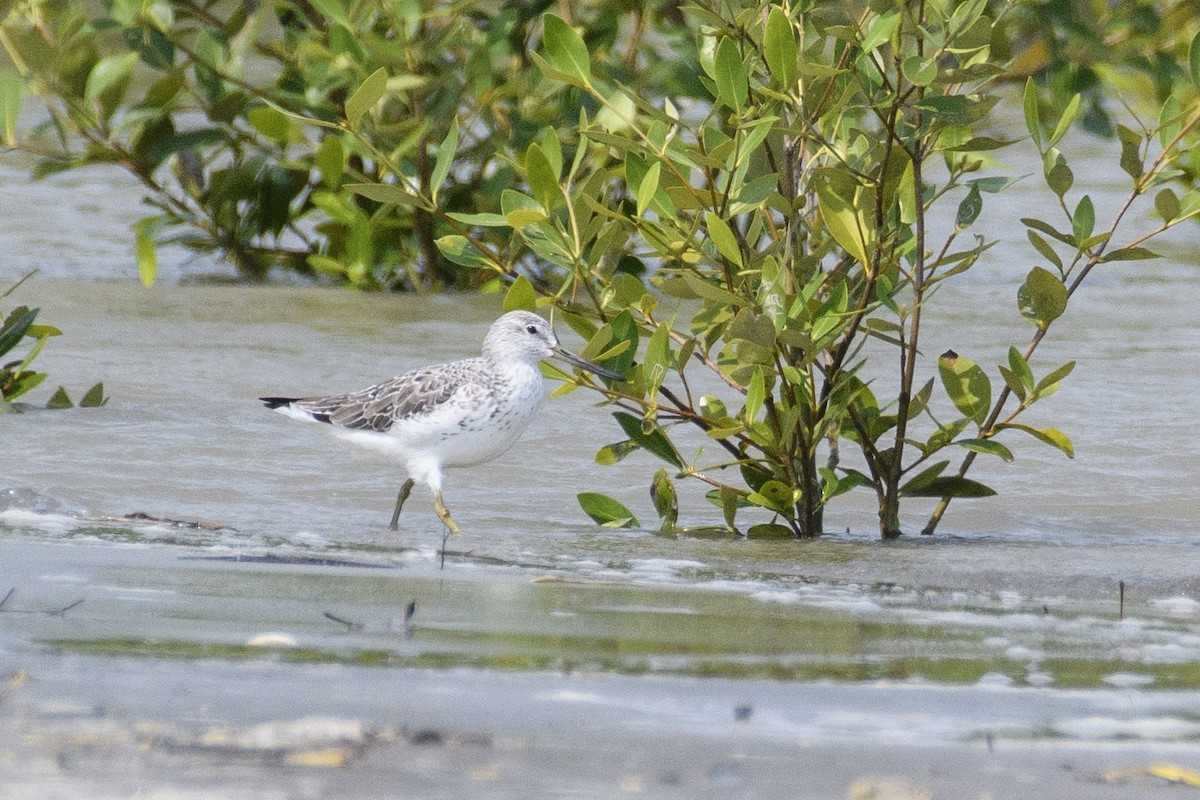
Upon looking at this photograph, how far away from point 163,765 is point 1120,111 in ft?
46.8

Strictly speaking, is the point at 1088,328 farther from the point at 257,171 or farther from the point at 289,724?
the point at 289,724

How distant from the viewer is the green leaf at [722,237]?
4715 millimetres

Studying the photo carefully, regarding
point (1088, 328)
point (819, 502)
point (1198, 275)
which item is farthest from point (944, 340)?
point (819, 502)

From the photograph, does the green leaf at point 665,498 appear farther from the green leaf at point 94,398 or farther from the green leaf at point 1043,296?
the green leaf at point 94,398

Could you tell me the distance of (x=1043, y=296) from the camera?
498 cm

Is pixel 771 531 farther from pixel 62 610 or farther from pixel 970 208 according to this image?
pixel 62 610

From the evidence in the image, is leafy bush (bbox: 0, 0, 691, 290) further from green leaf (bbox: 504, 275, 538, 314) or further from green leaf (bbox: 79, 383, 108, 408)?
green leaf (bbox: 504, 275, 538, 314)

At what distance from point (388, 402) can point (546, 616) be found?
6.75 ft

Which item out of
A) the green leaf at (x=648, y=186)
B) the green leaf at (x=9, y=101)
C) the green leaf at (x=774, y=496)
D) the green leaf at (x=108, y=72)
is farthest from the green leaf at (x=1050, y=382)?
the green leaf at (x=108, y=72)

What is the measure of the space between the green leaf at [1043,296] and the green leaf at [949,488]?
53 cm

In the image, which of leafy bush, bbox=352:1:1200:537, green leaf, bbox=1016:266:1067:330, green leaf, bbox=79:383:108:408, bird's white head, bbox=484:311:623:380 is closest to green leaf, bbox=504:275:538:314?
leafy bush, bbox=352:1:1200:537

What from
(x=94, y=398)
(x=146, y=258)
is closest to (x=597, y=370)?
(x=94, y=398)

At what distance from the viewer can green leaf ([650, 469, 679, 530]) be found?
5324 millimetres

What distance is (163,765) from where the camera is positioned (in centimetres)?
288
